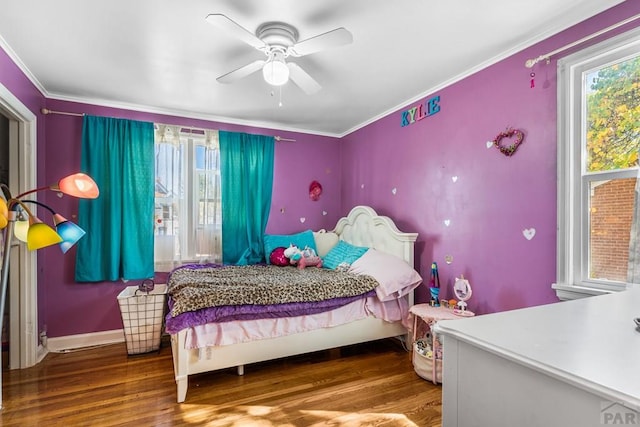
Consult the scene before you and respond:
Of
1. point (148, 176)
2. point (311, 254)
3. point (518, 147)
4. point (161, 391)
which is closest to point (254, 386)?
point (161, 391)

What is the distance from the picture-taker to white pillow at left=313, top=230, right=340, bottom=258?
392 centimetres

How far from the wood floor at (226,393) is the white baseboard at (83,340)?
166mm

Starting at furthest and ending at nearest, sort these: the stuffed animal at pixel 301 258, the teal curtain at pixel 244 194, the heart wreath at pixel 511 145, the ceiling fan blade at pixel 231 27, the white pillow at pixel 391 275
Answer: the teal curtain at pixel 244 194
the stuffed animal at pixel 301 258
the white pillow at pixel 391 275
the heart wreath at pixel 511 145
the ceiling fan blade at pixel 231 27

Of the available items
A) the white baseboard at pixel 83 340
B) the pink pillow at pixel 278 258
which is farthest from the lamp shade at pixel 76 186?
the white baseboard at pixel 83 340

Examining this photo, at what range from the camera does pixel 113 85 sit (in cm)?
284

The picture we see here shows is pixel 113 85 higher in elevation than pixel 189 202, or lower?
higher

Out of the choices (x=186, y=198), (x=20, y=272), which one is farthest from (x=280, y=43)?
(x=20, y=272)

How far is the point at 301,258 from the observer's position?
3520 millimetres

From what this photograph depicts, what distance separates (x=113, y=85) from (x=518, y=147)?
10.8ft

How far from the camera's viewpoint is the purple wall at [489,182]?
6.72 feet

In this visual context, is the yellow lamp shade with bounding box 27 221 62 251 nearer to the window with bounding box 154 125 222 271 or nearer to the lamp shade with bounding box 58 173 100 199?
the lamp shade with bounding box 58 173 100 199

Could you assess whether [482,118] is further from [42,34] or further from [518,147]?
[42,34]

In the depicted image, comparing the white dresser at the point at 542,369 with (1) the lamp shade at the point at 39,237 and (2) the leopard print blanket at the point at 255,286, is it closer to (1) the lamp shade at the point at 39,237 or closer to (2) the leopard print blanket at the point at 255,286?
(2) the leopard print blanket at the point at 255,286

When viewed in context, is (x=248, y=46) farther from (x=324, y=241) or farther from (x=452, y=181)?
(x=324, y=241)
